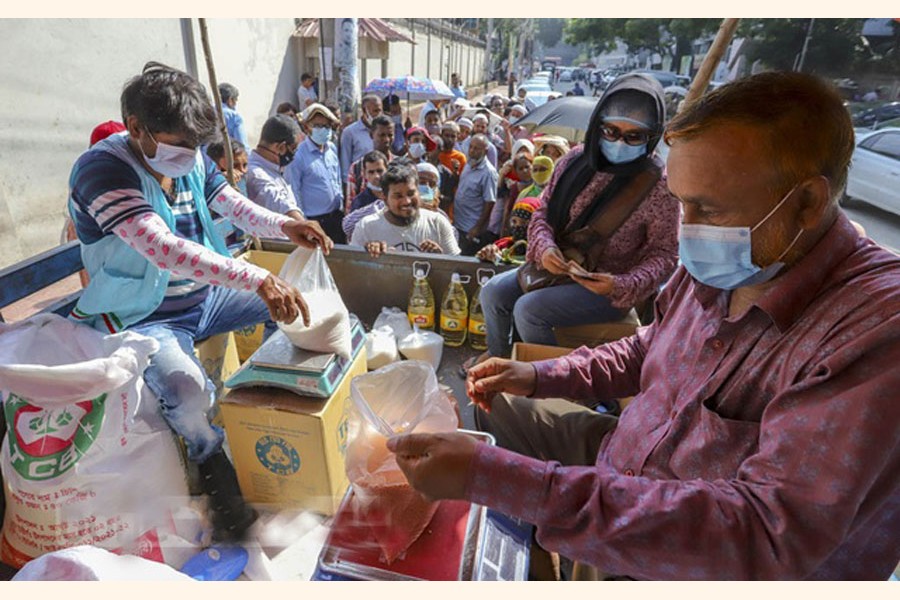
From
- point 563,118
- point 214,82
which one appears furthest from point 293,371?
point 563,118

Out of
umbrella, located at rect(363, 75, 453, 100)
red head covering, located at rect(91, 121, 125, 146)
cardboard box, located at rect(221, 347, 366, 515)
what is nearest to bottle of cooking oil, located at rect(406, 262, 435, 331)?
cardboard box, located at rect(221, 347, 366, 515)

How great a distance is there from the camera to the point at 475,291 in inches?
128

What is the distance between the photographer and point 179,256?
1660 millimetres

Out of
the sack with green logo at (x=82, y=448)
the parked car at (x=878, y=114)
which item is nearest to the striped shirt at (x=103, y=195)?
the sack with green logo at (x=82, y=448)

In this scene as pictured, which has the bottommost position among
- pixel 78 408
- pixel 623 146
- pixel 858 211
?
pixel 858 211

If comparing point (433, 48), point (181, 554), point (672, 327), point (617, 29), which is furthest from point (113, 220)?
point (617, 29)

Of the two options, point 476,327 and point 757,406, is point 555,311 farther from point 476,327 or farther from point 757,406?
point 757,406

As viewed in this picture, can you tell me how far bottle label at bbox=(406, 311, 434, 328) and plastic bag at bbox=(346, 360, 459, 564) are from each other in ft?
5.39

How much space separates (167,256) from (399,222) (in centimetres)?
189

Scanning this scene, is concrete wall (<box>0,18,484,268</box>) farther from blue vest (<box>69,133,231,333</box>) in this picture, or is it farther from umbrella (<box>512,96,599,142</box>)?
umbrella (<box>512,96,599,142</box>)

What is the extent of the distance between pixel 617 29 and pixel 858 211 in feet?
53.4

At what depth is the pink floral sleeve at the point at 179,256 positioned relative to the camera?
5.40ft

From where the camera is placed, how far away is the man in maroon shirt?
0.85m

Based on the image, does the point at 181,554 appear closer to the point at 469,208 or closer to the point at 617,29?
the point at 469,208
